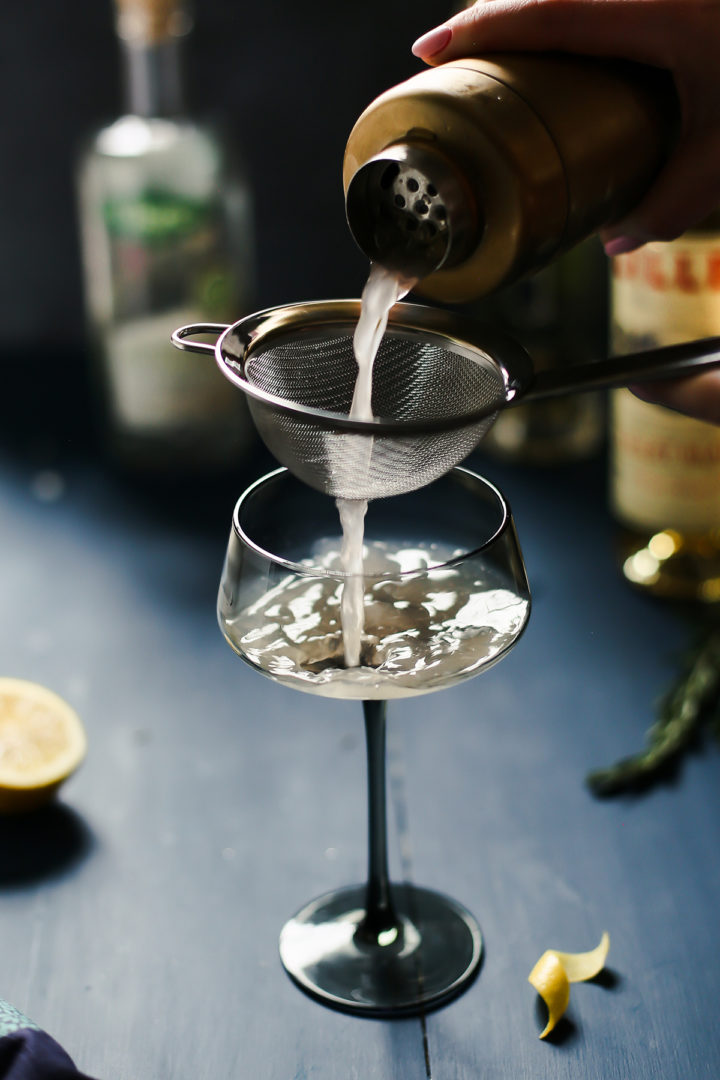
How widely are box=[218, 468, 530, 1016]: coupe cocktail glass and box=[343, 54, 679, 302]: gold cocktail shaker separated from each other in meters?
0.16

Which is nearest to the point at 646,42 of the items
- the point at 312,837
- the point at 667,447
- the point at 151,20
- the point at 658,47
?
the point at 658,47

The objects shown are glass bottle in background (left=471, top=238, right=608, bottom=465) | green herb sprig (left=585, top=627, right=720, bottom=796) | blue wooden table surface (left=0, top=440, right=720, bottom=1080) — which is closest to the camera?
blue wooden table surface (left=0, top=440, right=720, bottom=1080)

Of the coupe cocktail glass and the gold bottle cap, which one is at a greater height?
the gold bottle cap

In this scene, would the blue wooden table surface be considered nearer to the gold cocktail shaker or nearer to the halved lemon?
the halved lemon

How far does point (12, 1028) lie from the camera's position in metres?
0.77

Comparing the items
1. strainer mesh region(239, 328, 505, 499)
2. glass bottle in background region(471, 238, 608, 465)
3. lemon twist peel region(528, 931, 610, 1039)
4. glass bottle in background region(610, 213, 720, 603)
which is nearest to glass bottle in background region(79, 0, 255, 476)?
glass bottle in background region(471, 238, 608, 465)

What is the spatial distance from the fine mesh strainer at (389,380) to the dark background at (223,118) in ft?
2.48

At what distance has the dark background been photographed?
163 cm

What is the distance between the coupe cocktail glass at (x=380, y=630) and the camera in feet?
2.59

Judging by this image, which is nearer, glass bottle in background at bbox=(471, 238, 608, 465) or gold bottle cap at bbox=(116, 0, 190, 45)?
gold bottle cap at bbox=(116, 0, 190, 45)

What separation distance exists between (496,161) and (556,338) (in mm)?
817

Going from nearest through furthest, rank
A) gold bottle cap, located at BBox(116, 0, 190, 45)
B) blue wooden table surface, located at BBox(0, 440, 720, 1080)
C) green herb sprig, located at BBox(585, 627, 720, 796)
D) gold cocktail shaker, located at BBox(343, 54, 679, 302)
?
gold cocktail shaker, located at BBox(343, 54, 679, 302) < blue wooden table surface, located at BBox(0, 440, 720, 1080) < green herb sprig, located at BBox(585, 627, 720, 796) < gold bottle cap, located at BBox(116, 0, 190, 45)

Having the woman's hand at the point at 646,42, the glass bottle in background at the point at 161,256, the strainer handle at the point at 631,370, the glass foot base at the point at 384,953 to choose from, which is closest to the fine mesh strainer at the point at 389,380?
the strainer handle at the point at 631,370

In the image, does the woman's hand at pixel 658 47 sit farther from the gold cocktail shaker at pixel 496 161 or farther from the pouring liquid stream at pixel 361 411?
the pouring liquid stream at pixel 361 411
